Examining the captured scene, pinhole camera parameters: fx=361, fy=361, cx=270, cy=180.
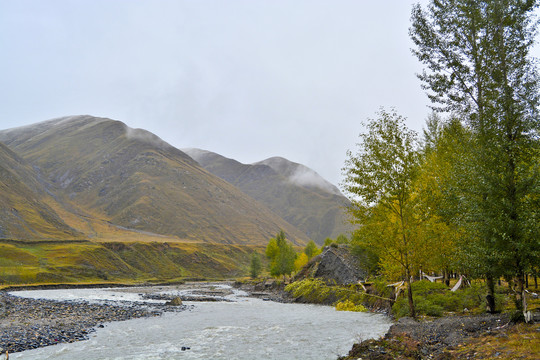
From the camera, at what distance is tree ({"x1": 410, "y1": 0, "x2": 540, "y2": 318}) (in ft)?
54.7

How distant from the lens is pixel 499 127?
746 inches

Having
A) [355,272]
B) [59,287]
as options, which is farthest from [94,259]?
[355,272]

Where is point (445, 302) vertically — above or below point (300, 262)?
above

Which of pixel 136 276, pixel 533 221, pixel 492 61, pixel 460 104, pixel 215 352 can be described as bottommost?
pixel 136 276

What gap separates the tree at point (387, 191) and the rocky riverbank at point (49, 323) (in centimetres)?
2564

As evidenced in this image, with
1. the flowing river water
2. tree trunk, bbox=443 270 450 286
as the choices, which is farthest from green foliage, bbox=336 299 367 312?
tree trunk, bbox=443 270 450 286

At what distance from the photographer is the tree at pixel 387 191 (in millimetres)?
25703

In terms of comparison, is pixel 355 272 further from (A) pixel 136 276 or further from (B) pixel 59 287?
(A) pixel 136 276

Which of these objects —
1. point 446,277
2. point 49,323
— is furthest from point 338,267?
point 49,323

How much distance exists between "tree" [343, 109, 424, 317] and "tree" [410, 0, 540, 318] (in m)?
4.60

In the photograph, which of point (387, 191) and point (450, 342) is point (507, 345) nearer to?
point (450, 342)

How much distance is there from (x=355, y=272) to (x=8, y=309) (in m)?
56.9

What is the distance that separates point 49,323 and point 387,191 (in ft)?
121

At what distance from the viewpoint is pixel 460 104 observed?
2372 cm
